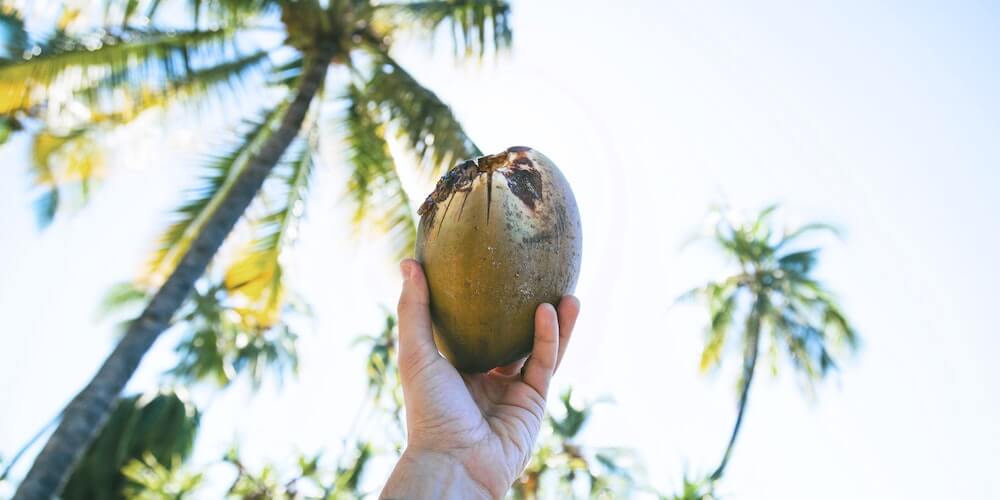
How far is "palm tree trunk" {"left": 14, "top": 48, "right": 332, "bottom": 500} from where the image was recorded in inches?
172

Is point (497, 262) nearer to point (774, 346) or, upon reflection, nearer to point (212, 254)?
point (212, 254)

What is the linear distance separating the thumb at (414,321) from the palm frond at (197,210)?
5.15 m

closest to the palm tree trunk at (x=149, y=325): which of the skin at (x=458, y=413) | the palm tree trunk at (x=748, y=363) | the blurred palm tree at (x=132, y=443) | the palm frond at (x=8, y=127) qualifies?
the palm frond at (x=8, y=127)

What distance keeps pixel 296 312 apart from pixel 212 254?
7439 millimetres

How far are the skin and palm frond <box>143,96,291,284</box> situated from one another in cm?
518

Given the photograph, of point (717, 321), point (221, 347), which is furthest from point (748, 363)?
point (221, 347)

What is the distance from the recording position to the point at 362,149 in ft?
23.9

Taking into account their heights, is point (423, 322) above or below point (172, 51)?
below

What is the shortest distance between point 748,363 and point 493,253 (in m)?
15.8

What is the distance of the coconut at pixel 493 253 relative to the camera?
5.89 ft

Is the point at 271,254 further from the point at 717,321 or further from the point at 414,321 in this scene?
the point at 717,321

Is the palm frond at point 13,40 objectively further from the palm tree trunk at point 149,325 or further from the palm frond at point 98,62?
the palm tree trunk at point 149,325

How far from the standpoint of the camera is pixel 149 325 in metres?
5.12

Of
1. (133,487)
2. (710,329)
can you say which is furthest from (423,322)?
(710,329)
